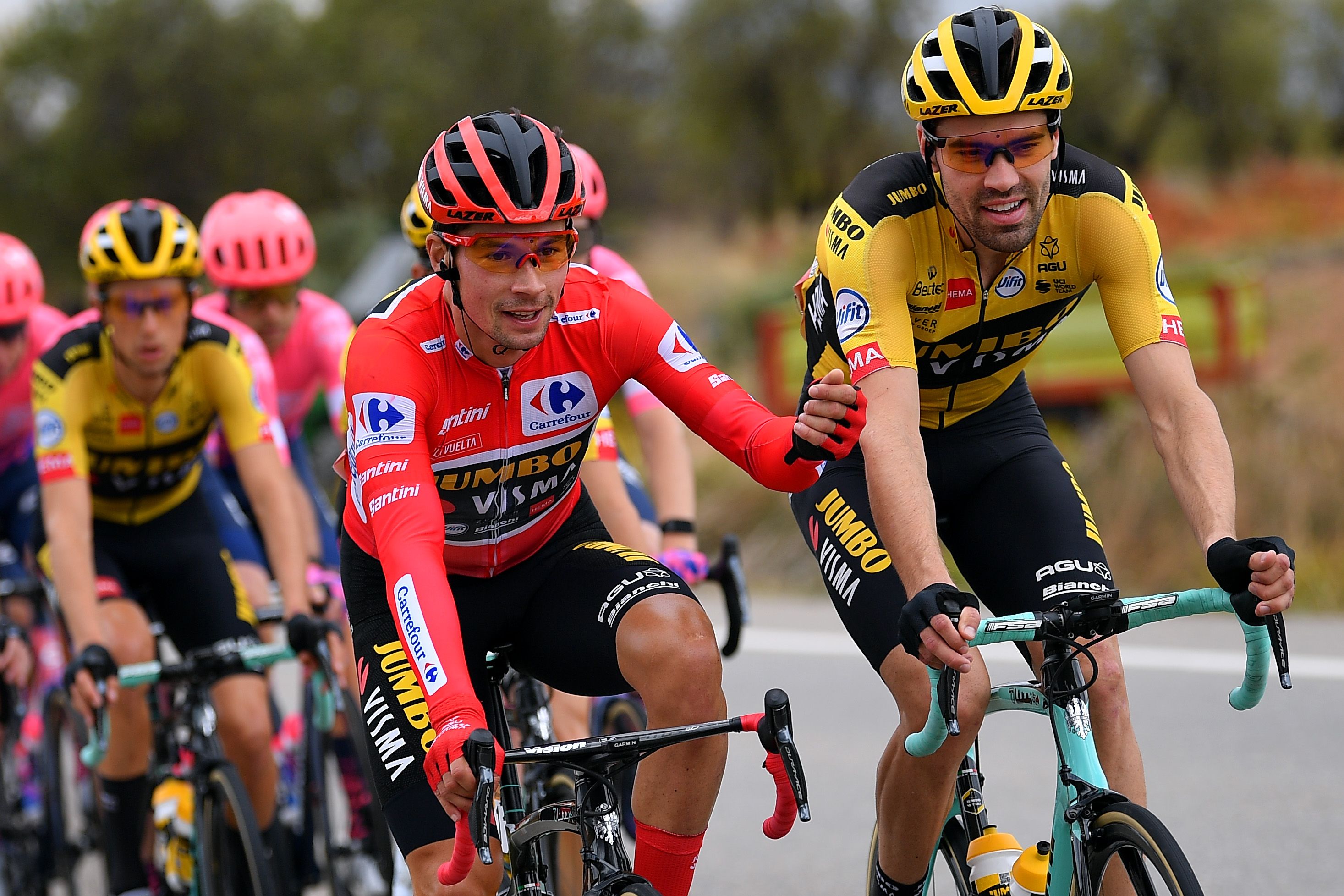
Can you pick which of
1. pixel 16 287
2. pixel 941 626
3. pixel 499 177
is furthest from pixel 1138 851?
pixel 16 287

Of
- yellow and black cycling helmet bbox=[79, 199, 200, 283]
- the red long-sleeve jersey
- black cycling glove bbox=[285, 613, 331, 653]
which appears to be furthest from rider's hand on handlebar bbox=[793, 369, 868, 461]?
yellow and black cycling helmet bbox=[79, 199, 200, 283]

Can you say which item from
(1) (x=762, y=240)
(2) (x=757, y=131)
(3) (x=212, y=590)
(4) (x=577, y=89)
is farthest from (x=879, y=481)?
(4) (x=577, y=89)

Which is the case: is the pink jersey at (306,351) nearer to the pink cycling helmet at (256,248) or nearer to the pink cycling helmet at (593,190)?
the pink cycling helmet at (256,248)

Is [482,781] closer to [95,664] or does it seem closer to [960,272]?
[960,272]

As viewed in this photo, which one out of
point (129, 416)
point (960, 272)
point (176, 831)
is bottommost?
point (176, 831)

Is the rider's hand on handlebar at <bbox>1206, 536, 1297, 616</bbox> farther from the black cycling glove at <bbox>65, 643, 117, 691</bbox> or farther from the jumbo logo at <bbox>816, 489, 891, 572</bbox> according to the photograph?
the black cycling glove at <bbox>65, 643, 117, 691</bbox>

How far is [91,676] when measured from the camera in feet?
14.5

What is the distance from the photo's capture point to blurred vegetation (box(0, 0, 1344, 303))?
36.4m

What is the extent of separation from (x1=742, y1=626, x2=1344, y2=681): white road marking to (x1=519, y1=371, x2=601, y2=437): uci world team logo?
4.38m

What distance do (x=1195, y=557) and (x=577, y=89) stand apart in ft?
165

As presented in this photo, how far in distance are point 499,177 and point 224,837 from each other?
7.89 feet

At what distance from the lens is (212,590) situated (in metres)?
5.49

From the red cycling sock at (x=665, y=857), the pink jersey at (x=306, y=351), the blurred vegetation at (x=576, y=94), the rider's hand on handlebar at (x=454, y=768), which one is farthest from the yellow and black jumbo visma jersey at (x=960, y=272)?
the blurred vegetation at (x=576, y=94)

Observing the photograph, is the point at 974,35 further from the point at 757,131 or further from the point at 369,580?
the point at 757,131
